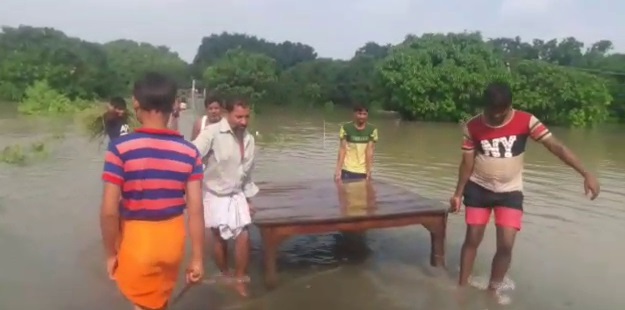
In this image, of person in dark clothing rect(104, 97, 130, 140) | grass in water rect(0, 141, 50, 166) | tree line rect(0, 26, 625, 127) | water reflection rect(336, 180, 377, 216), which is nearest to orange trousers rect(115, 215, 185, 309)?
water reflection rect(336, 180, 377, 216)

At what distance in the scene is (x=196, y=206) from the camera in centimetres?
343

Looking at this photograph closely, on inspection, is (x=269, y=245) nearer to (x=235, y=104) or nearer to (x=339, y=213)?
(x=339, y=213)

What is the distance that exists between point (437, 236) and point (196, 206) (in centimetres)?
339

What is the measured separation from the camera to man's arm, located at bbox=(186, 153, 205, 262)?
11.2 feet

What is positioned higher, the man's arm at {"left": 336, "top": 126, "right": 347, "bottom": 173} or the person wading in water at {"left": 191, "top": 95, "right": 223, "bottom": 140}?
the person wading in water at {"left": 191, "top": 95, "right": 223, "bottom": 140}

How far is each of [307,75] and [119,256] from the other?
169 ft

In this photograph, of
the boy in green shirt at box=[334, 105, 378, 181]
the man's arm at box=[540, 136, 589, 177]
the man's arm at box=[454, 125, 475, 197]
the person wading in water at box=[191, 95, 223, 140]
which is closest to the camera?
the man's arm at box=[540, 136, 589, 177]

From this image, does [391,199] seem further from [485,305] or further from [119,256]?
[119,256]

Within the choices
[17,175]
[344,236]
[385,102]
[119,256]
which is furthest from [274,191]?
[385,102]

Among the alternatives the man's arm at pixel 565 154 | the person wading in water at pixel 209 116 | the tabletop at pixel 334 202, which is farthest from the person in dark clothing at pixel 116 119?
the man's arm at pixel 565 154

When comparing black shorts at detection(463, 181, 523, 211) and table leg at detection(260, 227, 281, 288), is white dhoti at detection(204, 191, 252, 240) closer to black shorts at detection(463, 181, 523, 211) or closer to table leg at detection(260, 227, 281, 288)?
table leg at detection(260, 227, 281, 288)

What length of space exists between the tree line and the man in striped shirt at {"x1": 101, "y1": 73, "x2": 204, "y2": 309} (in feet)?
72.1

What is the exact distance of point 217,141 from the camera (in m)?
5.39

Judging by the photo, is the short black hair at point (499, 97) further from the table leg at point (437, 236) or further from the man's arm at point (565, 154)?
the table leg at point (437, 236)
